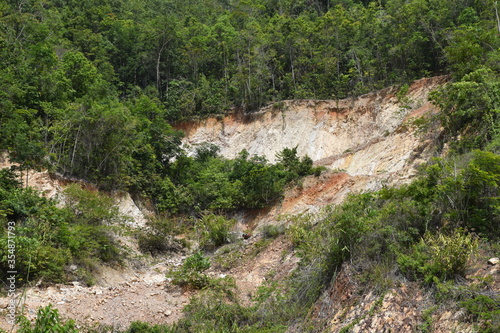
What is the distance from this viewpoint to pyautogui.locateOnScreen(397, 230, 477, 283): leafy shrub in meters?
6.35

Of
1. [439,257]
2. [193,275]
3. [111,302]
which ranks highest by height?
[439,257]

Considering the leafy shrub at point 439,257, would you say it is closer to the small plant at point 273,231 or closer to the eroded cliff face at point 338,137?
the eroded cliff face at point 338,137

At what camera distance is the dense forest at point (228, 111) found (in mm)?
7859

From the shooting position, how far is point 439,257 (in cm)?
649

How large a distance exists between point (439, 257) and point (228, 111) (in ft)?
77.9

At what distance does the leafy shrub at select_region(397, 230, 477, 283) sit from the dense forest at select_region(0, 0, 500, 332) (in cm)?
3

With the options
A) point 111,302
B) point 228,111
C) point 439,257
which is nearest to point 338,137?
point 228,111

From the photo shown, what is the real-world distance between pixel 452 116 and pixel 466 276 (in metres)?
8.17

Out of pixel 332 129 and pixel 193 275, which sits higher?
pixel 193 275

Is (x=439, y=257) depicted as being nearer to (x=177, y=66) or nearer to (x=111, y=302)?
(x=111, y=302)

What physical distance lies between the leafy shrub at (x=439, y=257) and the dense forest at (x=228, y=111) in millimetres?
33

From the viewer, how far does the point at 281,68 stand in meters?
29.2

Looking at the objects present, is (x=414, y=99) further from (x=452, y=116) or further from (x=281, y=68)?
(x=281, y=68)

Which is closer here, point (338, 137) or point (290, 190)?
point (290, 190)
